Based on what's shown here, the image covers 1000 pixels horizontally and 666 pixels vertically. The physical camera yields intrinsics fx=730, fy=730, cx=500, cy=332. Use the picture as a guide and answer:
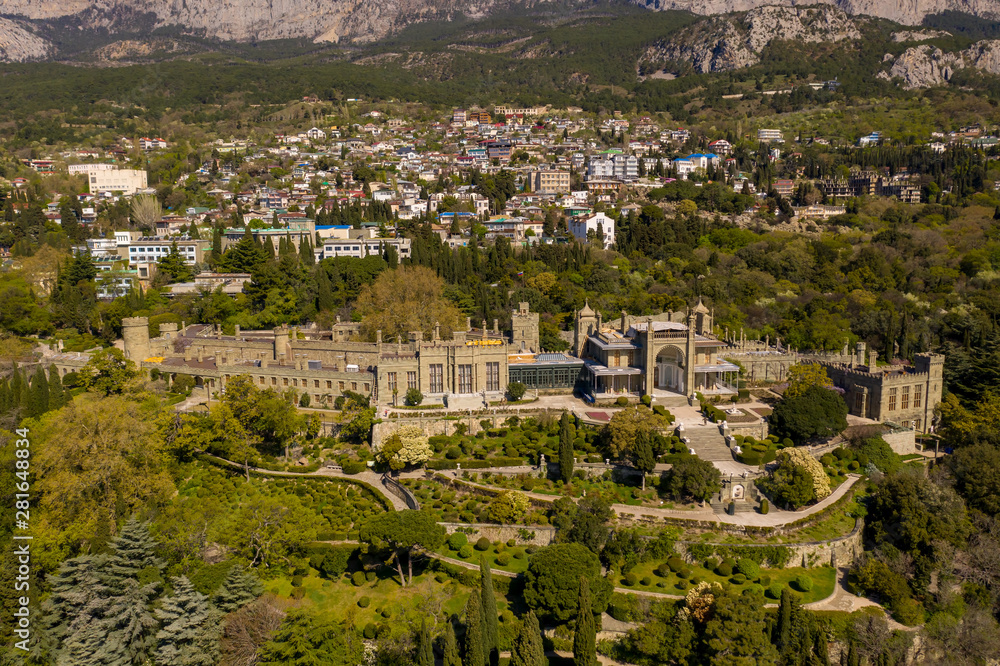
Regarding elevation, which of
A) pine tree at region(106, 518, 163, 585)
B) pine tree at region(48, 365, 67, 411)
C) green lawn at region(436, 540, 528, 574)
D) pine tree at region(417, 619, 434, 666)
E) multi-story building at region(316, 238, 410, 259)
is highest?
multi-story building at region(316, 238, 410, 259)

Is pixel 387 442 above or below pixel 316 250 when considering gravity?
below

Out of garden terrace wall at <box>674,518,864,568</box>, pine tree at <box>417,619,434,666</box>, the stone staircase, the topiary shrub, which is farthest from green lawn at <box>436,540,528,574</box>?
the stone staircase

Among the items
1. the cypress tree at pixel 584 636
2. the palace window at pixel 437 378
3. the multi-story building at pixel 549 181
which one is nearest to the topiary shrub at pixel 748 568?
the cypress tree at pixel 584 636

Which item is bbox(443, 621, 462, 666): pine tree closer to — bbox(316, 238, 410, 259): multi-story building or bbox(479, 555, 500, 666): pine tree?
bbox(479, 555, 500, 666): pine tree

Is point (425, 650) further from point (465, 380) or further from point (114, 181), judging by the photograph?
→ point (114, 181)

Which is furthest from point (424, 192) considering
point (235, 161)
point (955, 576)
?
point (955, 576)

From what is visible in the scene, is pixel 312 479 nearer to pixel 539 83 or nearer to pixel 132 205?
pixel 132 205

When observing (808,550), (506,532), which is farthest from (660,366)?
(506,532)
